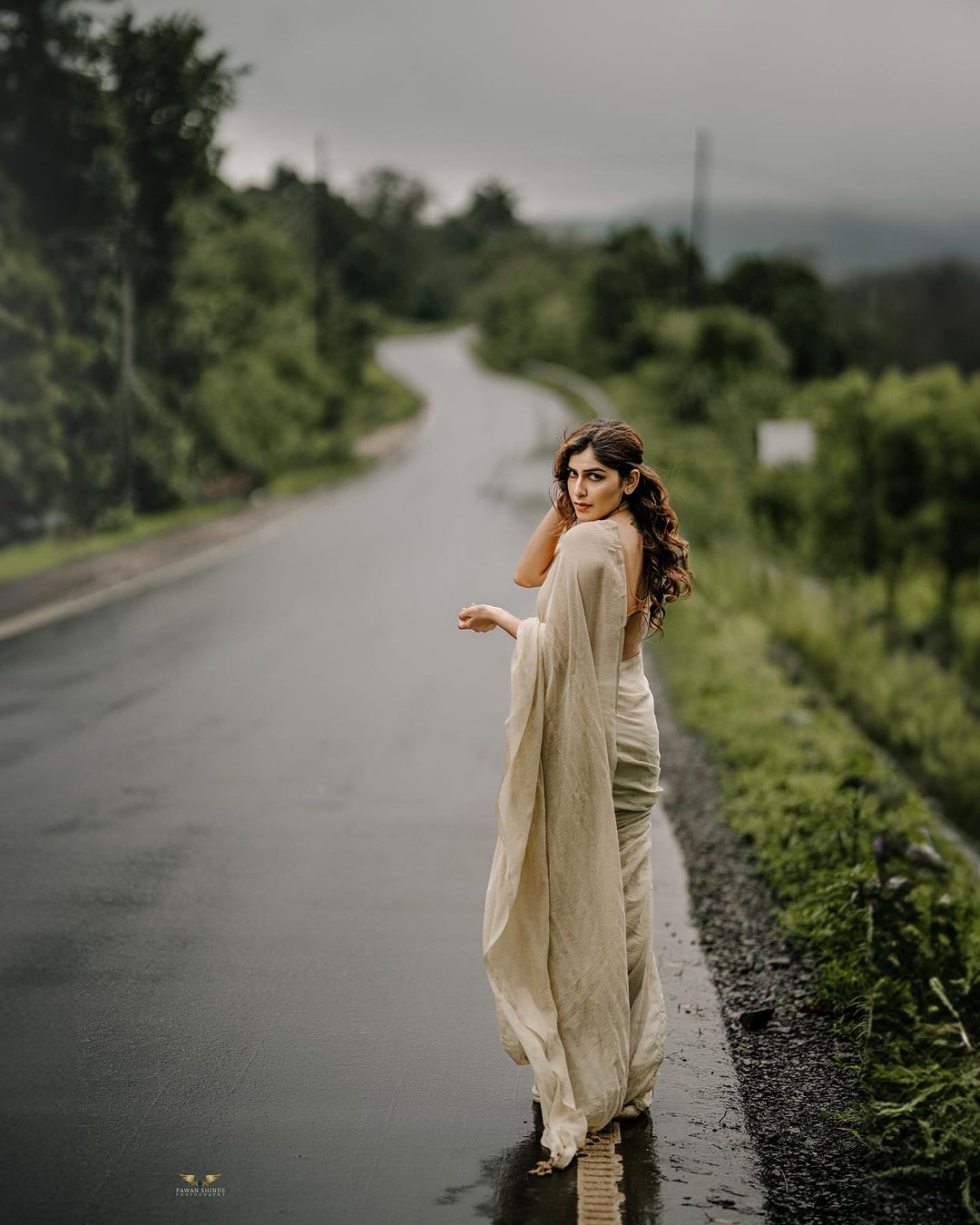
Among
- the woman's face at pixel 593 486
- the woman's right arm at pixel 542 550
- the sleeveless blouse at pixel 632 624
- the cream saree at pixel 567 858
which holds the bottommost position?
the cream saree at pixel 567 858

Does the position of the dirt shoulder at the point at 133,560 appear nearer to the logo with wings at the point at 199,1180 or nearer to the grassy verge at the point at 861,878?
the grassy verge at the point at 861,878

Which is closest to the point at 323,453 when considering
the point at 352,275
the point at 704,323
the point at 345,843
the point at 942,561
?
the point at 704,323

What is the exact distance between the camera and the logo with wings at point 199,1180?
12.0 ft

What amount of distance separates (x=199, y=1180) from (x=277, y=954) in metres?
1.69

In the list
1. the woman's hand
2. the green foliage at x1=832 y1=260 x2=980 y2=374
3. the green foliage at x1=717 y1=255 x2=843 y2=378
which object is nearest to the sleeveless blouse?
the woman's hand

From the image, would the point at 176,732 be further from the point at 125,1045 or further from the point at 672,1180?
the point at 672,1180

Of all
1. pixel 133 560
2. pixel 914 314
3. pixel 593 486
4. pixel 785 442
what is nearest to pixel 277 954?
pixel 593 486

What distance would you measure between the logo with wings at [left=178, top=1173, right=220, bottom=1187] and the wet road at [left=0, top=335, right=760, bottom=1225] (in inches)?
1.4

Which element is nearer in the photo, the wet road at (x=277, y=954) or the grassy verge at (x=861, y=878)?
the wet road at (x=277, y=954)

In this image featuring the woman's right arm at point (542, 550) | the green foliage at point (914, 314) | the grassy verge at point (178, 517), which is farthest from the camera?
the green foliage at point (914, 314)

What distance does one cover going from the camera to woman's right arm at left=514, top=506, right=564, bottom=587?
4.10 m

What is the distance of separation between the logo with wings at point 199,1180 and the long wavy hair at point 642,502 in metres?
1.99

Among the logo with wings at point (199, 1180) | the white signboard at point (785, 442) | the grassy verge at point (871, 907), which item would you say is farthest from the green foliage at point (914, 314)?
the logo with wings at point (199, 1180)

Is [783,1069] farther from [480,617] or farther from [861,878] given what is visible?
[480,617]
